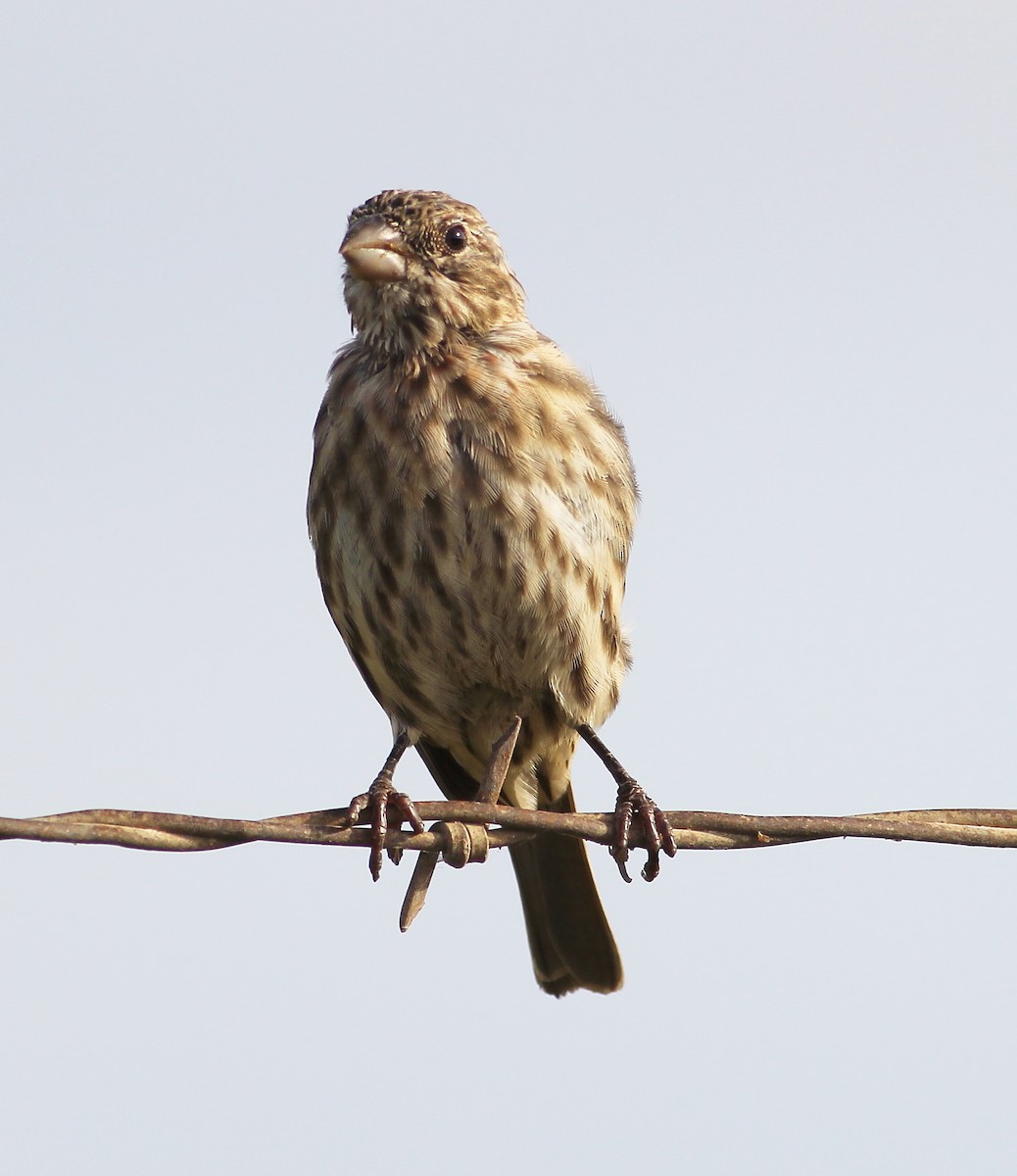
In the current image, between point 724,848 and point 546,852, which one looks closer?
point 724,848

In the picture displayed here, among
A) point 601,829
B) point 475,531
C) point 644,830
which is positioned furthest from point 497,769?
point 475,531

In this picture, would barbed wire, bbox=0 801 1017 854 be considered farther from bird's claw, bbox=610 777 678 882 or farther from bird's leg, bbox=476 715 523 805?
bird's claw, bbox=610 777 678 882

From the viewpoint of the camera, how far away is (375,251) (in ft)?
20.4

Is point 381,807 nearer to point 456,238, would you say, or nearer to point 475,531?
point 475,531

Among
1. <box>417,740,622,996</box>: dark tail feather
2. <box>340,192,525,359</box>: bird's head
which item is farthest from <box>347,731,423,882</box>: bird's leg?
<box>340,192,525,359</box>: bird's head

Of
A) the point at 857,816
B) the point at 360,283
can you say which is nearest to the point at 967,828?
the point at 857,816

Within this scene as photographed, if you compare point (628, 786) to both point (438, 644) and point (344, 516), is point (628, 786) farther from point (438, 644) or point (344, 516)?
point (344, 516)

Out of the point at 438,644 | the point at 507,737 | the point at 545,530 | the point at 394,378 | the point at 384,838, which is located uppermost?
the point at 394,378

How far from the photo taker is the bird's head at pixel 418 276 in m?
6.21

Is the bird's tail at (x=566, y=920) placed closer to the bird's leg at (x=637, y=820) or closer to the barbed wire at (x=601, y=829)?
the bird's leg at (x=637, y=820)

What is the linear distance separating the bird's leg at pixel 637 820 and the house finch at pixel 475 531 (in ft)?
0.04

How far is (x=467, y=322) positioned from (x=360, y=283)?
418 millimetres

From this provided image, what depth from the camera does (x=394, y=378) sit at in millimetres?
6090

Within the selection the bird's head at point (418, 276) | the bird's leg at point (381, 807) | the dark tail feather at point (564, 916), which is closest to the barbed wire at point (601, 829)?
the bird's leg at point (381, 807)
